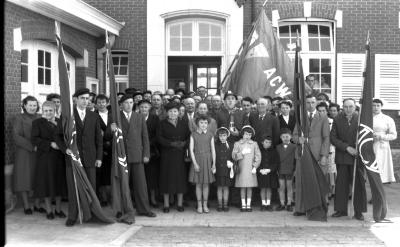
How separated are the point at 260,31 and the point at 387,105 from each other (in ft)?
13.4

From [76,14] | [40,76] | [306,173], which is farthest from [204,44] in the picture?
[306,173]

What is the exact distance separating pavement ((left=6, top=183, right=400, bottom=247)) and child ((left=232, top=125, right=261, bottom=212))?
514mm

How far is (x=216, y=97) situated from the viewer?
8.97 meters

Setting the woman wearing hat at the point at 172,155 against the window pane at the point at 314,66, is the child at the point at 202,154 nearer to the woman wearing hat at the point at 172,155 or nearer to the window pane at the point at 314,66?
the woman wearing hat at the point at 172,155

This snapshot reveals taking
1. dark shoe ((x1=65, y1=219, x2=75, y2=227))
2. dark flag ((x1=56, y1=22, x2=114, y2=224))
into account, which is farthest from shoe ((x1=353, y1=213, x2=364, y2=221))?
dark shoe ((x1=65, y1=219, x2=75, y2=227))

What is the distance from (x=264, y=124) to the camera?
855cm

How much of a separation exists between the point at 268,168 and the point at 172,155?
1.59 meters

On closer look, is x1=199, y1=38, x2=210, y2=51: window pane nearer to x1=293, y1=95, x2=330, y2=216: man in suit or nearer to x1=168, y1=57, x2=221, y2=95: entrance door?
x1=168, y1=57, x2=221, y2=95: entrance door

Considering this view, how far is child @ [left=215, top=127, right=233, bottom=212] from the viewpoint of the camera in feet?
27.4

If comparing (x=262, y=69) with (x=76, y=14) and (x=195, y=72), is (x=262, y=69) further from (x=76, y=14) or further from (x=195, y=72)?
(x=76, y=14)

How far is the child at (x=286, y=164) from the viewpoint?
27.6ft

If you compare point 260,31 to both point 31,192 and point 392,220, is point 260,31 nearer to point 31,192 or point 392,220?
point 392,220

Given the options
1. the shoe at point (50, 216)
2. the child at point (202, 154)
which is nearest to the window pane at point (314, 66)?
the child at point (202, 154)

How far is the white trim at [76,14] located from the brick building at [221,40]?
3.7 inches
